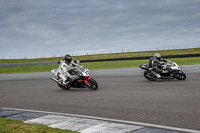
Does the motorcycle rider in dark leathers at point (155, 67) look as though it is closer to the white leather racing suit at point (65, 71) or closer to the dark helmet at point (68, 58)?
the white leather racing suit at point (65, 71)

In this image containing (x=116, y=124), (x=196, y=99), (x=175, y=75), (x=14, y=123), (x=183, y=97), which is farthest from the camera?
(x=175, y=75)

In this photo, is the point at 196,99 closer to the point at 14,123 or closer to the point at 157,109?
the point at 157,109

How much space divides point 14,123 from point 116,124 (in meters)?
2.28

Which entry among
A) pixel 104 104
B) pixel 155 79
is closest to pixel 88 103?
pixel 104 104

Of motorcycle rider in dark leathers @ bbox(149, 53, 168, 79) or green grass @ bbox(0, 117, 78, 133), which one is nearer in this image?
green grass @ bbox(0, 117, 78, 133)

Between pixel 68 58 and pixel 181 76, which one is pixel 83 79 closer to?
pixel 68 58

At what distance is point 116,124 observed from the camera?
5.22m

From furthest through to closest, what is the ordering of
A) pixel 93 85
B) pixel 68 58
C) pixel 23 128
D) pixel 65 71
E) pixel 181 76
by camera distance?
pixel 181 76 < pixel 65 71 < pixel 68 58 < pixel 93 85 < pixel 23 128

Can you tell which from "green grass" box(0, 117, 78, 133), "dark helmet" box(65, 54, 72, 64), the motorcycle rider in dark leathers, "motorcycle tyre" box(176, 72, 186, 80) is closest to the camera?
"green grass" box(0, 117, 78, 133)

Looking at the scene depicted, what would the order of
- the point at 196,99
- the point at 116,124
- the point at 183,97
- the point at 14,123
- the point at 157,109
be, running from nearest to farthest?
the point at 116,124, the point at 14,123, the point at 157,109, the point at 196,99, the point at 183,97

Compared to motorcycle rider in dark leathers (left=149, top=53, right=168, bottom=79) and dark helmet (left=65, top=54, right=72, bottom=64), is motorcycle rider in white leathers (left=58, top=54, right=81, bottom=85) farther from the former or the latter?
motorcycle rider in dark leathers (left=149, top=53, right=168, bottom=79)

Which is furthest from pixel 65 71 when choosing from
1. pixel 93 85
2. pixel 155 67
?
pixel 155 67

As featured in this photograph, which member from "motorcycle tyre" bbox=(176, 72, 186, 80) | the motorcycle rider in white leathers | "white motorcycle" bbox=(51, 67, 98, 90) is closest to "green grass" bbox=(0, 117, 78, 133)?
"white motorcycle" bbox=(51, 67, 98, 90)

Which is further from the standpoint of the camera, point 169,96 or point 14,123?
point 169,96
